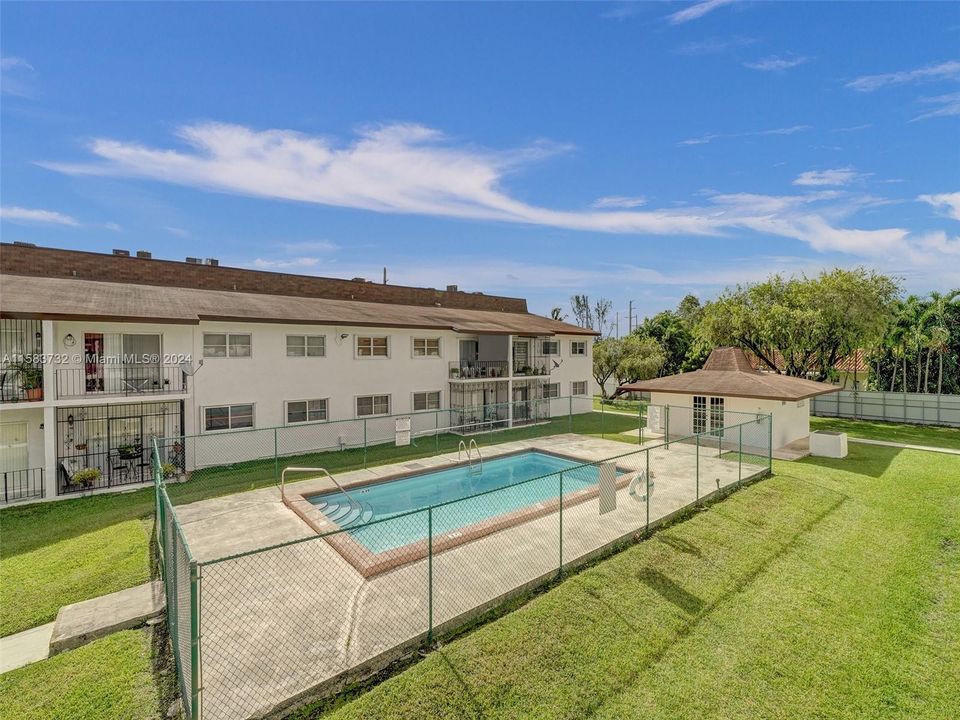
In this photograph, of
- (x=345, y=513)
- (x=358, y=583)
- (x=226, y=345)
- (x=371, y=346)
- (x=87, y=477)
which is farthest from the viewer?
(x=371, y=346)

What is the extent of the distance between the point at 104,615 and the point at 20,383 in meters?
10.1

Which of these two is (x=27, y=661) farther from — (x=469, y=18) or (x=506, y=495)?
(x=469, y=18)

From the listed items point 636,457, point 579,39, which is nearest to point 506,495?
point 636,457

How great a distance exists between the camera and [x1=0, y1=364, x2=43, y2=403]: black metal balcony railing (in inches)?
478

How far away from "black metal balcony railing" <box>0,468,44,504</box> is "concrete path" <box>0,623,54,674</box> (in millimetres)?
8352

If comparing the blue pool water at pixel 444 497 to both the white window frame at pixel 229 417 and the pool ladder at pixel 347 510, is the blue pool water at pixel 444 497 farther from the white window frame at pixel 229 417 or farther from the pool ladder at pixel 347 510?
the white window frame at pixel 229 417

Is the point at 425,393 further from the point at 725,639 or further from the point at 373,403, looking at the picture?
the point at 725,639

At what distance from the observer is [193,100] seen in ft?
48.0

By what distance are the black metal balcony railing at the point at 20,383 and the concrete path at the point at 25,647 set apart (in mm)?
8901

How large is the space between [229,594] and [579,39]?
17.5 meters

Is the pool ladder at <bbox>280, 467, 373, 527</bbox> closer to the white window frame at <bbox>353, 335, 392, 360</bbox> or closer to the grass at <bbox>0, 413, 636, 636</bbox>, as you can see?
the grass at <bbox>0, 413, 636, 636</bbox>

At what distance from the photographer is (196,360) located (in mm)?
15352

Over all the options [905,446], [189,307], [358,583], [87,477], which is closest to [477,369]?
[189,307]

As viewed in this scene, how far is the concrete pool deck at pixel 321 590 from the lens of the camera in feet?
16.9
